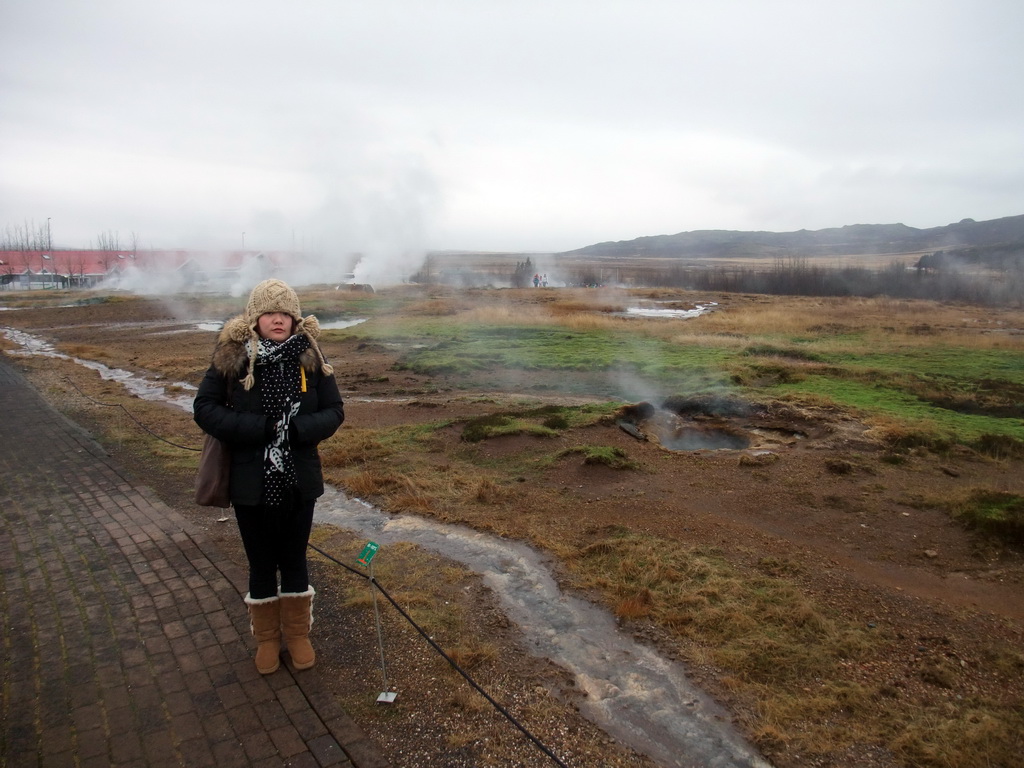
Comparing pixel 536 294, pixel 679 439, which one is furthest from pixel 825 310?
pixel 679 439

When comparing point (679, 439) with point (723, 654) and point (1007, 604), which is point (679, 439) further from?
point (723, 654)

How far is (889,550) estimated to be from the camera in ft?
19.6

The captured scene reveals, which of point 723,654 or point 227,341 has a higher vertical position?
point 227,341

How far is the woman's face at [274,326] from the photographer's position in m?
3.28

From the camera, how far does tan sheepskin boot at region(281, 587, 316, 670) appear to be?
11.7 ft

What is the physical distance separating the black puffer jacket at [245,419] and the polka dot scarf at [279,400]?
0.09 ft

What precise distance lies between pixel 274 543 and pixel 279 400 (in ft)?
2.58

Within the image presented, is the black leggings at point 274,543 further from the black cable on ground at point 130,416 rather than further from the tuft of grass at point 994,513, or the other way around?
the tuft of grass at point 994,513

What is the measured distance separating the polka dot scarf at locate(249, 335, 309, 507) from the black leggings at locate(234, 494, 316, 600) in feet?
0.38

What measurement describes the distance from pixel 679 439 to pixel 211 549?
7136mm

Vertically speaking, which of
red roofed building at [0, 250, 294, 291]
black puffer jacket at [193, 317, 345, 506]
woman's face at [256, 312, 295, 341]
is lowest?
black puffer jacket at [193, 317, 345, 506]

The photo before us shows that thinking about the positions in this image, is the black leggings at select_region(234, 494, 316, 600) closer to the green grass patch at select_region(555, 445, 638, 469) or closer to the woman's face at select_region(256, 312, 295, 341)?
the woman's face at select_region(256, 312, 295, 341)

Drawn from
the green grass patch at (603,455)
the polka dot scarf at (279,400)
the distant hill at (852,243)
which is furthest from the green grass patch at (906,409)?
the distant hill at (852,243)

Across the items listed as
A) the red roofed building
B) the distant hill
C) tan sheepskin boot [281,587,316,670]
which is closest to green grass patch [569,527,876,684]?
tan sheepskin boot [281,587,316,670]
